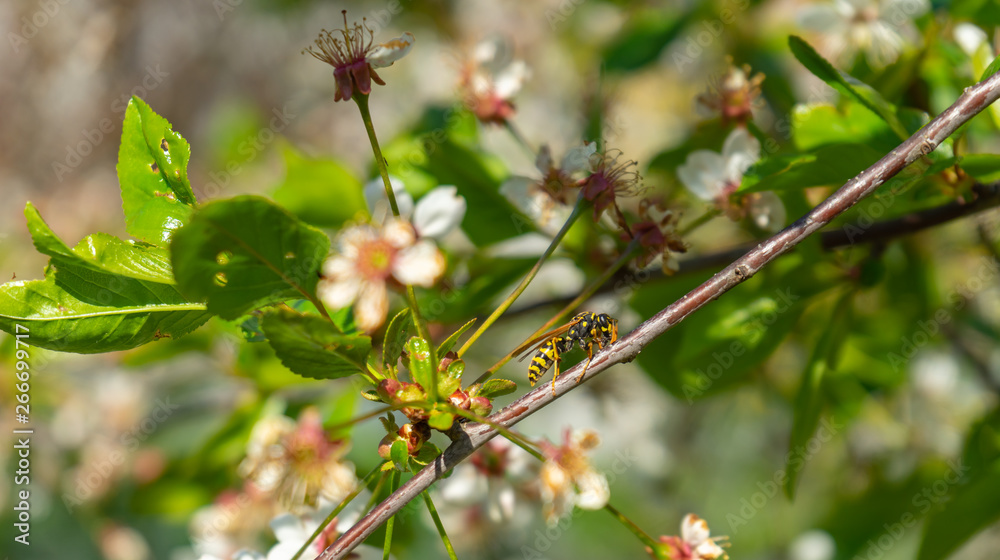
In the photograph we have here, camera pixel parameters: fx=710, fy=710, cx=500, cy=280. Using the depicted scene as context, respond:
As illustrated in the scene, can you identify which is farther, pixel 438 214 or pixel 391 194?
pixel 438 214

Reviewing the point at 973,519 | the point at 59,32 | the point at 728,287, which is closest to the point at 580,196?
the point at 728,287

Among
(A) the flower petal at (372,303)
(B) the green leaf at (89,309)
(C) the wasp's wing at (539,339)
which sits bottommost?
(C) the wasp's wing at (539,339)

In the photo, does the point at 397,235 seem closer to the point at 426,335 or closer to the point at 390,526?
the point at 426,335

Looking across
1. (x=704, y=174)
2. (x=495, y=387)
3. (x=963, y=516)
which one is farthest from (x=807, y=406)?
(x=495, y=387)

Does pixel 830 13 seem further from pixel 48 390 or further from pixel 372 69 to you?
pixel 48 390

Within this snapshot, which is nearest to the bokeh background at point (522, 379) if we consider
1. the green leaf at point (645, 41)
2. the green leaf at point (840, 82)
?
the green leaf at point (645, 41)

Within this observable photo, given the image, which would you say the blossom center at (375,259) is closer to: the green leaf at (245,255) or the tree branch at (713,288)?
the green leaf at (245,255)
